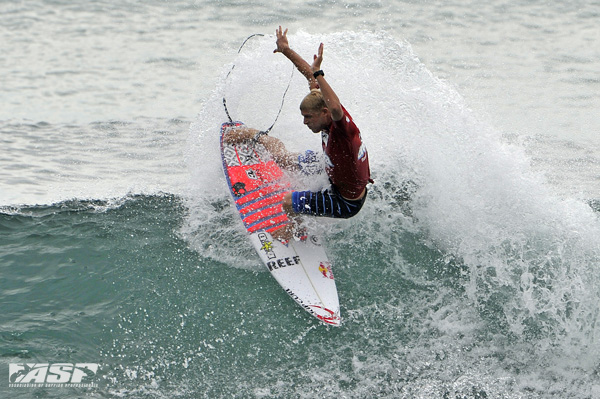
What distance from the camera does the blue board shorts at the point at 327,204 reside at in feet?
18.8

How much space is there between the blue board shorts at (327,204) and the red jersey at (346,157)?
84 millimetres

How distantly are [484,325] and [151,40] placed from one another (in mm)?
10522

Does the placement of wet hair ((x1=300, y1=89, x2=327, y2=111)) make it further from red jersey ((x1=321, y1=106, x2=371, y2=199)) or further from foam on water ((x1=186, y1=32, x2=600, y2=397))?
foam on water ((x1=186, y1=32, x2=600, y2=397))

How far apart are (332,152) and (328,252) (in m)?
1.39

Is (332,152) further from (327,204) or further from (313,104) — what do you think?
(327,204)

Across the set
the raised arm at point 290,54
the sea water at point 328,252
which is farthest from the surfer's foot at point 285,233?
Result: the raised arm at point 290,54

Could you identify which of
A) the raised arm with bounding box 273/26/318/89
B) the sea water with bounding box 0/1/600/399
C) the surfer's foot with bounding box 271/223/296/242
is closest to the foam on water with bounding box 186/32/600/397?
the sea water with bounding box 0/1/600/399

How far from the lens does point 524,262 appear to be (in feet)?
19.3

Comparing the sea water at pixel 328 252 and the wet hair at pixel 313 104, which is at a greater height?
the wet hair at pixel 313 104

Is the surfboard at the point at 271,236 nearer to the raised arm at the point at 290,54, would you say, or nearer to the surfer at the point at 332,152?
the surfer at the point at 332,152

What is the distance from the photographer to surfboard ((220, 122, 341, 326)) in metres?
5.77

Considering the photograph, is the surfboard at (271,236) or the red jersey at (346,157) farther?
the surfboard at (271,236)

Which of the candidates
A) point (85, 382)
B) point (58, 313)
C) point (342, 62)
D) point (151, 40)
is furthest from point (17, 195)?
point (151, 40)

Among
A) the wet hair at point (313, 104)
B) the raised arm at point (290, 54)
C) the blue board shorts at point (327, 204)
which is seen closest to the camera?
the wet hair at point (313, 104)
